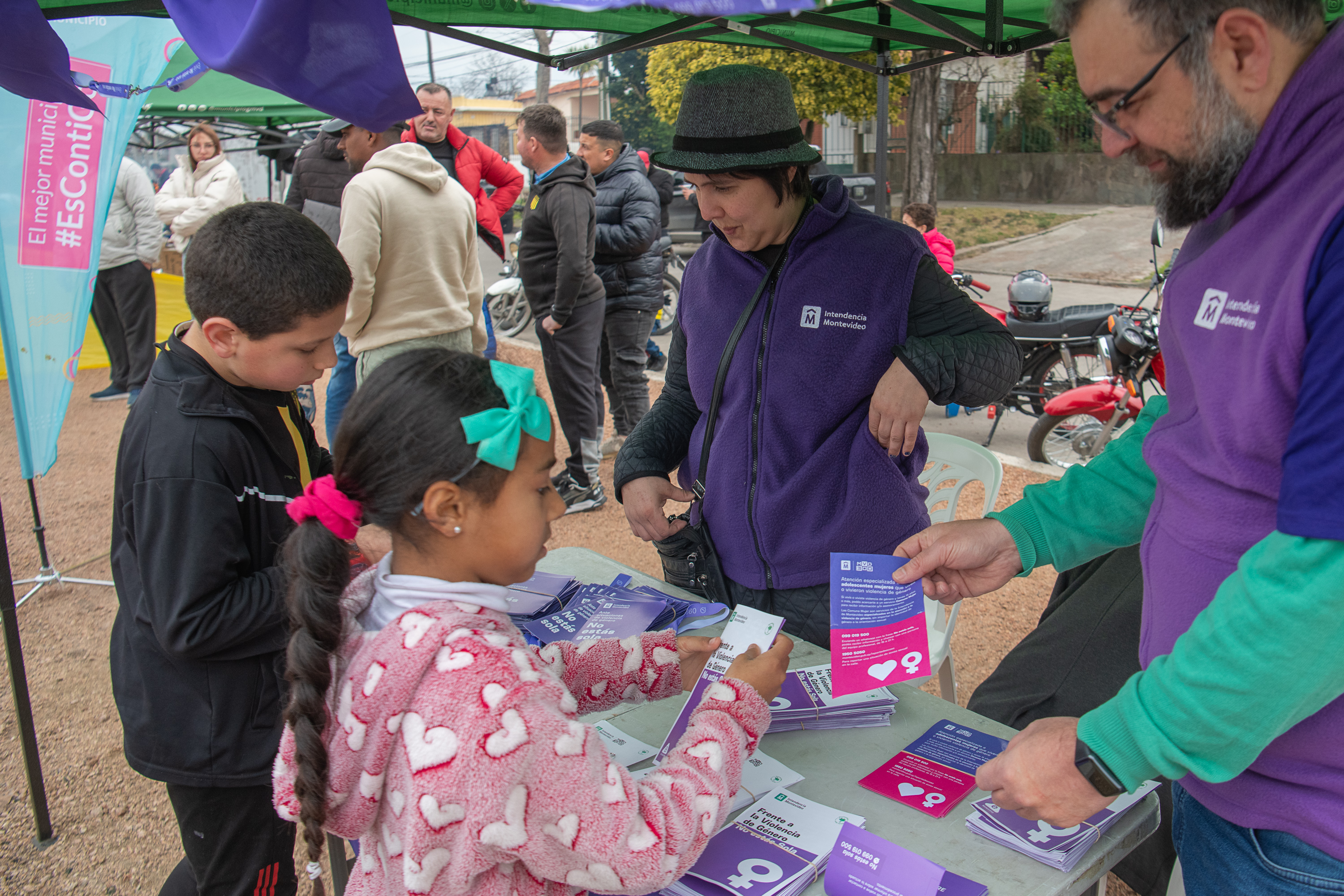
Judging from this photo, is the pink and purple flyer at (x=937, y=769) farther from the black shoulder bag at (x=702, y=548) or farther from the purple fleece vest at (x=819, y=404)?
the black shoulder bag at (x=702, y=548)

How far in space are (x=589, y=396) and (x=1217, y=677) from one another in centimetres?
444


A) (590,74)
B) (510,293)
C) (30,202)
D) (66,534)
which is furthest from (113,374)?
(590,74)

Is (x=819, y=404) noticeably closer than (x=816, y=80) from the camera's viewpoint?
Yes

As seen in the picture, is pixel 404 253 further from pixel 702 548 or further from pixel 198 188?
pixel 198 188

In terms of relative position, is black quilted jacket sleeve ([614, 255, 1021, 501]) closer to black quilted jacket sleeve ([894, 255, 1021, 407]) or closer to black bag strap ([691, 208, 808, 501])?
black quilted jacket sleeve ([894, 255, 1021, 407])

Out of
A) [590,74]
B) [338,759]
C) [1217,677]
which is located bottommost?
[338,759]

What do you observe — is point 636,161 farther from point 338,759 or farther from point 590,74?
point 590,74

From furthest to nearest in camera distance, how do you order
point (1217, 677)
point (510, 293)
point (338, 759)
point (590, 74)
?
1. point (590, 74)
2. point (510, 293)
3. point (338, 759)
4. point (1217, 677)

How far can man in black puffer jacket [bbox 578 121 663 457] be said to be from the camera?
5.66m

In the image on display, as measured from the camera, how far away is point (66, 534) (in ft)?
16.7

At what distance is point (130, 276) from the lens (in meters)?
7.05

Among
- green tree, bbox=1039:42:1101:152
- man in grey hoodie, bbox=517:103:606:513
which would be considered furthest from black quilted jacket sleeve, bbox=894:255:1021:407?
green tree, bbox=1039:42:1101:152

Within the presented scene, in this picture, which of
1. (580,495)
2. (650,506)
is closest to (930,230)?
(580,495)

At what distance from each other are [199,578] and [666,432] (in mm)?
1072
